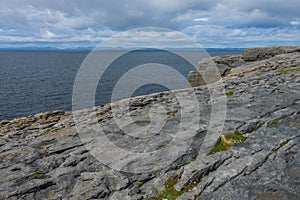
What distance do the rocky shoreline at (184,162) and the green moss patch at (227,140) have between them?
0.31 ft

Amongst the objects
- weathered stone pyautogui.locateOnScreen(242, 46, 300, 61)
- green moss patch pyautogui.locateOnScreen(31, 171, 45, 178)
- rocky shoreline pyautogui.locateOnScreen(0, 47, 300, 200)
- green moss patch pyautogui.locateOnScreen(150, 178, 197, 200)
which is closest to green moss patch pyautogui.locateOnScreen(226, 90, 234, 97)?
rocky shoreline pyautogui.locateOnScreen(0, 47, 300, 200)

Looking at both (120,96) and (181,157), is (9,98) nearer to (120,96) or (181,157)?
(120,96)

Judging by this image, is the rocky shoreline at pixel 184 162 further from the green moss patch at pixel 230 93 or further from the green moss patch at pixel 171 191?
the green moss patch at pixel 230 93

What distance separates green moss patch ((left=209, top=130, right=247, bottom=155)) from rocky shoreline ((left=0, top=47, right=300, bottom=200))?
0.10 m

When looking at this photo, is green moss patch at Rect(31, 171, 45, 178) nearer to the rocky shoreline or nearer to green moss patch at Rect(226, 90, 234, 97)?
the rocky shoreline

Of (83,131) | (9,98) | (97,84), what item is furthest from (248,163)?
(97,84)

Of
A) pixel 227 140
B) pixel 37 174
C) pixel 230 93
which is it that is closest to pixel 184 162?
pixel 227 140

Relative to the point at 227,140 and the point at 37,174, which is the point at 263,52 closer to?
the point at 227,140

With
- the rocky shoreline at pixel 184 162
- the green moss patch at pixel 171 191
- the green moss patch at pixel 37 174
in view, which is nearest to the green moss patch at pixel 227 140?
the rocky shoreline at pixel 184 162

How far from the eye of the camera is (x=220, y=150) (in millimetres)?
12195

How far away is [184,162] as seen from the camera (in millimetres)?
11680

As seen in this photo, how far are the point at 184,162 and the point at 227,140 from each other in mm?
2747

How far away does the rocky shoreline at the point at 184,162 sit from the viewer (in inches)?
383

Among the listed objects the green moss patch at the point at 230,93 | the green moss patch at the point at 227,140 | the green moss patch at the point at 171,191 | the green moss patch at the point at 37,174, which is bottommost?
the green moss patch at the point at 37,174
